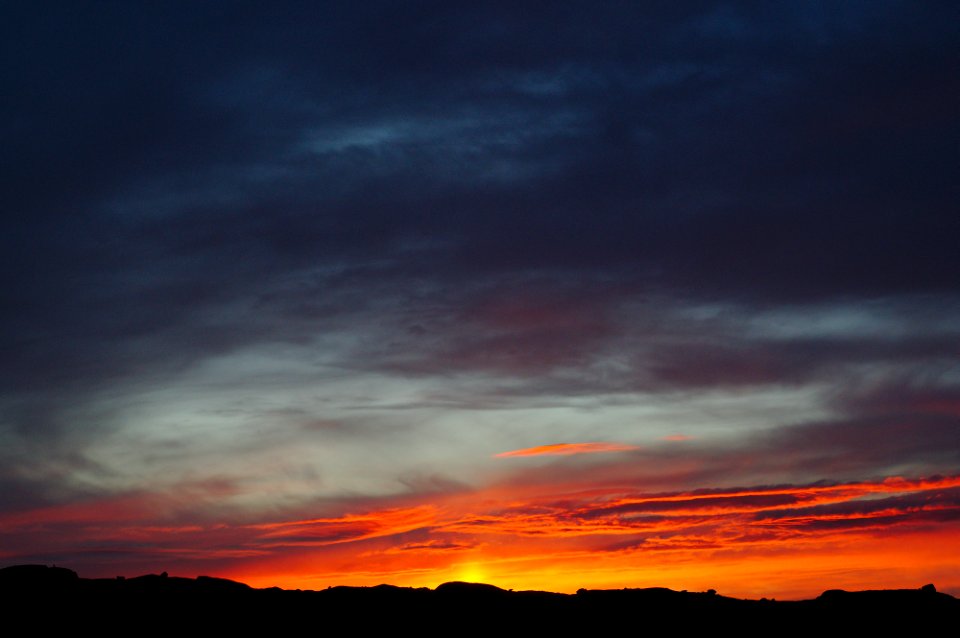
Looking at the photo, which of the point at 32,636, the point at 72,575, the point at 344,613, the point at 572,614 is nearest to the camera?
the point at 32,636

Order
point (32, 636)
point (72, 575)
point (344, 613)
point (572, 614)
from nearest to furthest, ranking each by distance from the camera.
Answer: point (32, 636) < point (72, 575) < point (344, 613) < point (572, 614)

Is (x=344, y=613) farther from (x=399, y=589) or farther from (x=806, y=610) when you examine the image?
(x=806, y=610)

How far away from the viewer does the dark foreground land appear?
233ft

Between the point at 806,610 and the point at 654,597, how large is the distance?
1280 centimetres

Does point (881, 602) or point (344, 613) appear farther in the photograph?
point (881, 602)

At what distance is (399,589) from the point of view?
83.2 m

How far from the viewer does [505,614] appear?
8275 cm

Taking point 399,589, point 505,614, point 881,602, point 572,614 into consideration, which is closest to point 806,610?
point 881,602

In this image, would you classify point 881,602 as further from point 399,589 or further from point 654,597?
point 399,589

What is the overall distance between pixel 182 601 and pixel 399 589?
1759 centimetres

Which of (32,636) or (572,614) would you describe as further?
(572,614)

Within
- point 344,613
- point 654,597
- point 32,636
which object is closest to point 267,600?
point 344,613

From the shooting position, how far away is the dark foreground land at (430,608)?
233 ft

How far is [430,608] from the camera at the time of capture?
81438 mm
